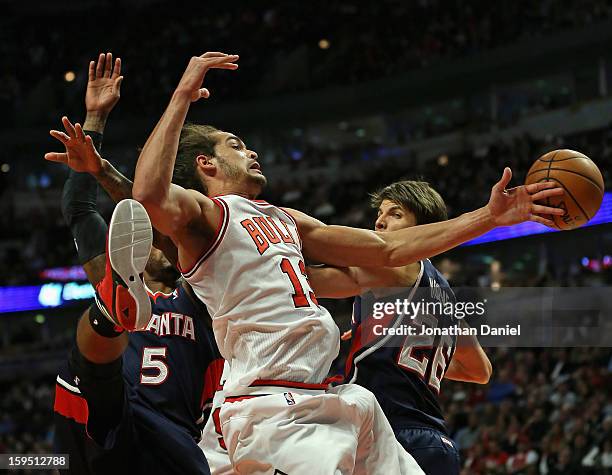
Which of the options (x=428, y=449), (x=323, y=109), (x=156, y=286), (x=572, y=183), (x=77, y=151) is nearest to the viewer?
(x=572, y=183)

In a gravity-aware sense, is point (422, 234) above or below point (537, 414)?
above

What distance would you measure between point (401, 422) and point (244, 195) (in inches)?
57.6

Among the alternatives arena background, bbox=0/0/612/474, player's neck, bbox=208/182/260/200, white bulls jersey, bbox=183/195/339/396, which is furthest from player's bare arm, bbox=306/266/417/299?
arena background, bbox=0/0/612/474

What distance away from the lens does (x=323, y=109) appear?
2519 centimetres

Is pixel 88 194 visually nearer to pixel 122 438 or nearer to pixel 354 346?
pixel 122 438

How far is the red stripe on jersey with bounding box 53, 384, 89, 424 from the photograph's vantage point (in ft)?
14.3

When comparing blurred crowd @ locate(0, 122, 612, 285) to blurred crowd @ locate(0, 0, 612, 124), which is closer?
blurred crowd @ locate(0, 122, 612, 285)

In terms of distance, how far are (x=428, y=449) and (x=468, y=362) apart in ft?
2.77

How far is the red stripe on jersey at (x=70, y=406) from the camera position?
172 inches

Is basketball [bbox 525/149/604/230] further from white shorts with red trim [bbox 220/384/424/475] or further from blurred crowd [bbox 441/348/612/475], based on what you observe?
blurred crowd [bbox 441/348/612/475]

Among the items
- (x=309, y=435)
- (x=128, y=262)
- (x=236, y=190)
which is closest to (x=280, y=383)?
(x=309, y=435)

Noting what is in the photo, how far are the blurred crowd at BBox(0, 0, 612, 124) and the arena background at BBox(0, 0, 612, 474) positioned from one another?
5 cm

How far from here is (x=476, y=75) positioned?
76.3 ft

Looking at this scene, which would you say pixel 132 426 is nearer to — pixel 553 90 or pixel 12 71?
pixel 553 90
